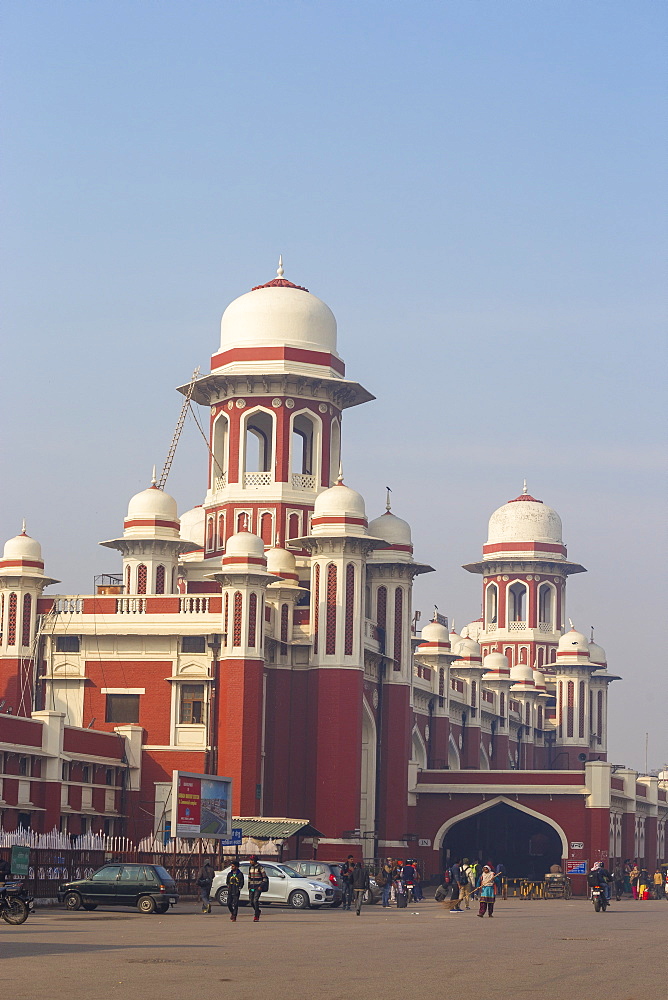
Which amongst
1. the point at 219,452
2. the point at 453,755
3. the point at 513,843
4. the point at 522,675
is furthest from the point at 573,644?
the point at 219,452

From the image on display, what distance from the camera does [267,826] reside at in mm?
55906

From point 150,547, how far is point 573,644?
43190mm

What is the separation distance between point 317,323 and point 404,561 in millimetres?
10956

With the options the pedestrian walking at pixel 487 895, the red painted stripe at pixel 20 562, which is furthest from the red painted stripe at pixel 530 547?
the pedestrian walking at pixel 487 895

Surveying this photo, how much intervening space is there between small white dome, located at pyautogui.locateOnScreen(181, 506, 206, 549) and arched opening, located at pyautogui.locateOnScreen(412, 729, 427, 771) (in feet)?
47.1

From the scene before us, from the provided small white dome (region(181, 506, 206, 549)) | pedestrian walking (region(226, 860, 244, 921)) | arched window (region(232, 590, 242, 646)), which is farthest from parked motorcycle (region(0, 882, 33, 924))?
small white dome (region(181, 506, 206, 549))

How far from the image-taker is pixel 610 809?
244 ft

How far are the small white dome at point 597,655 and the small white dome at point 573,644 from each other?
2361 millimetres

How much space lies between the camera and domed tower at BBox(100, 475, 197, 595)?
6656cm

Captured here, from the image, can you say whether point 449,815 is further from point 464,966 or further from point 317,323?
point 464,966

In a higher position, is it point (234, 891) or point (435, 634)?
point (435, 634)

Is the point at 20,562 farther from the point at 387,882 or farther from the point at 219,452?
the point at 387,882

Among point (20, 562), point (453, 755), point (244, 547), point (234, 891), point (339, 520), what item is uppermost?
point (339, 520)

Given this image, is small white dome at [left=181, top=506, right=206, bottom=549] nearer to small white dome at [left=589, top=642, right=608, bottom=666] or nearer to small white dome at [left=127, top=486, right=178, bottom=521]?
small white dome at [left=127, top=486, right=178, bottom=521]
